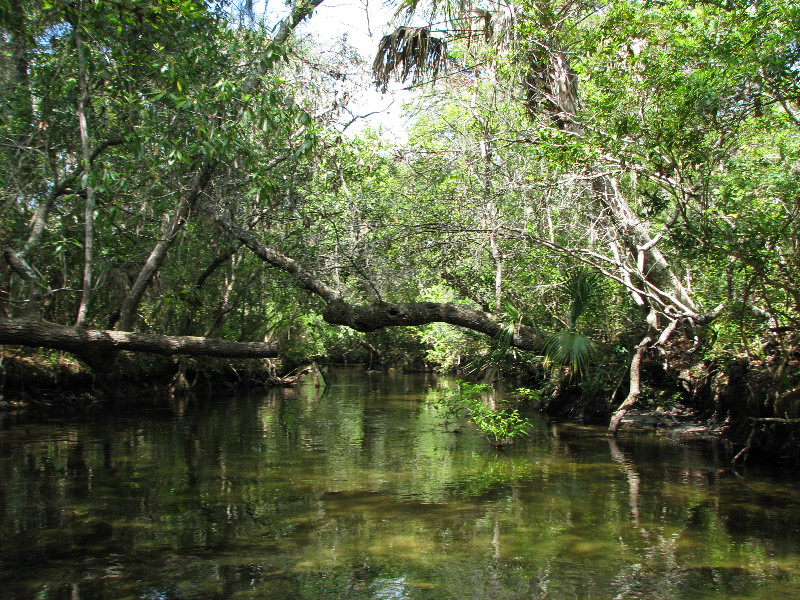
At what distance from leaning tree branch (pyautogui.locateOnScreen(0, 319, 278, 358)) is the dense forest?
0.03 metres

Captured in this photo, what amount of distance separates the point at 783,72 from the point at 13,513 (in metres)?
8.00

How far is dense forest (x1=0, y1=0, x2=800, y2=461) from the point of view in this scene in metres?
6.90

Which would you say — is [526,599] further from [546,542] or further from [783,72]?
[783,72]

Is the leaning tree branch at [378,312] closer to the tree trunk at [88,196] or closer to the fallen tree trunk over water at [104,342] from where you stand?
the fallen tree trunk over water at [104,342]

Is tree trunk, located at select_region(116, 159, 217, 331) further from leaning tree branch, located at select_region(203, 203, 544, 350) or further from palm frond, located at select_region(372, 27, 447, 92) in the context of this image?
palm frond, located at select_region(372, 27, 447, 92)

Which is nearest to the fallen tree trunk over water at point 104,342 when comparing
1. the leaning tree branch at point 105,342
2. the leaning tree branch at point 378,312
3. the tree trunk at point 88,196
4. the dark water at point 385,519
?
the leaning tree branch at point 105,342

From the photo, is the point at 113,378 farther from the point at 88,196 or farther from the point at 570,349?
the point at 570,349

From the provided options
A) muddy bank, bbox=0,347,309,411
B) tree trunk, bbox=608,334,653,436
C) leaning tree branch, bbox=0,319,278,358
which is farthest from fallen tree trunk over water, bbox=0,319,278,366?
tree trunk, bbox=608,334,653,436

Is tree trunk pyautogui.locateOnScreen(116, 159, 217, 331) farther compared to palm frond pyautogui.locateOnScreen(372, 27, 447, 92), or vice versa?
palm frond pyautogui.locateOnScreen(372, 27, 447, 92)

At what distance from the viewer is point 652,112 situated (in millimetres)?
7641

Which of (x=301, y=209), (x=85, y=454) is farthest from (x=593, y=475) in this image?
(x=301, y=209)

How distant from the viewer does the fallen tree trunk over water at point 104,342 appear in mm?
6512

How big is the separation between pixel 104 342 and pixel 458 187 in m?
6.74

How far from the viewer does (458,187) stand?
11562 mm
